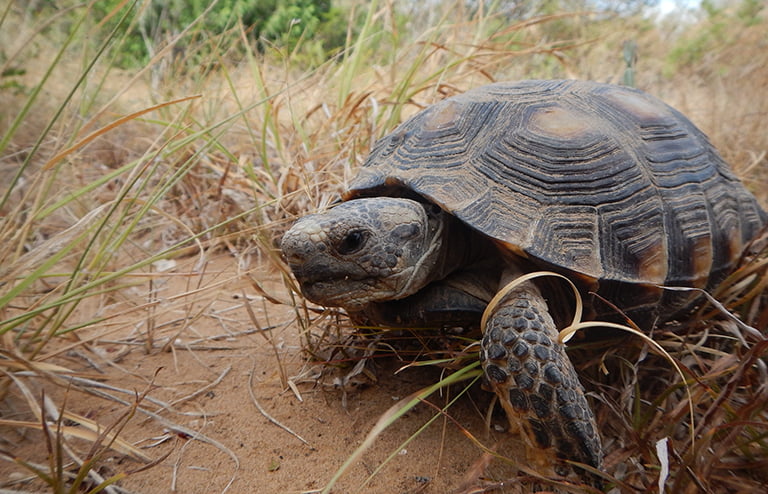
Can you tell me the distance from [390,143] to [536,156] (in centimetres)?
62

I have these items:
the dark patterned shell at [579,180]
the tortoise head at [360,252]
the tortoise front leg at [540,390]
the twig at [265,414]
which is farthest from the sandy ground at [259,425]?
the dark patterned shell at [579,180]

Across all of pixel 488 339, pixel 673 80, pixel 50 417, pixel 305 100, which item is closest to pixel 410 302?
pixel 488 339

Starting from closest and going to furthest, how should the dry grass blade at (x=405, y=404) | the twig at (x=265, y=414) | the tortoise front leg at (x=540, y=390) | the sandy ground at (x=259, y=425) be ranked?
the dry grass blade at (x=405, y=404), the tortoise front leg at (x=540, y=390), the sandy ground at (x=259, y=425), the twig at (x=265, y=414)

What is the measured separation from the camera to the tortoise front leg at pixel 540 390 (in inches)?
46.8

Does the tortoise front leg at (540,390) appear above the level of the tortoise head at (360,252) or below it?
below

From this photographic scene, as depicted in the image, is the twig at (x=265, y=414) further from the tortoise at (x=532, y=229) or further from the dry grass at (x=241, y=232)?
the tortoise at (x=532, y=229)

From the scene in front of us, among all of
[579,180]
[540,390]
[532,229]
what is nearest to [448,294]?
[532,229]

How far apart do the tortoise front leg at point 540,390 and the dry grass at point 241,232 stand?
167mm

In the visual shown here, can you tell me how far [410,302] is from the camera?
1.63 meters

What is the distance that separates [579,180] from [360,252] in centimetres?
82

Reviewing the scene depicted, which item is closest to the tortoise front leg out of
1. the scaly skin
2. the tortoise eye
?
the scaly skin

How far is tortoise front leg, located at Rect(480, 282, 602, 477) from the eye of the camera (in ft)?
3.90

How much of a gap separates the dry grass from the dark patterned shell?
10.7 inches

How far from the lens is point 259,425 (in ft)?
5.06
